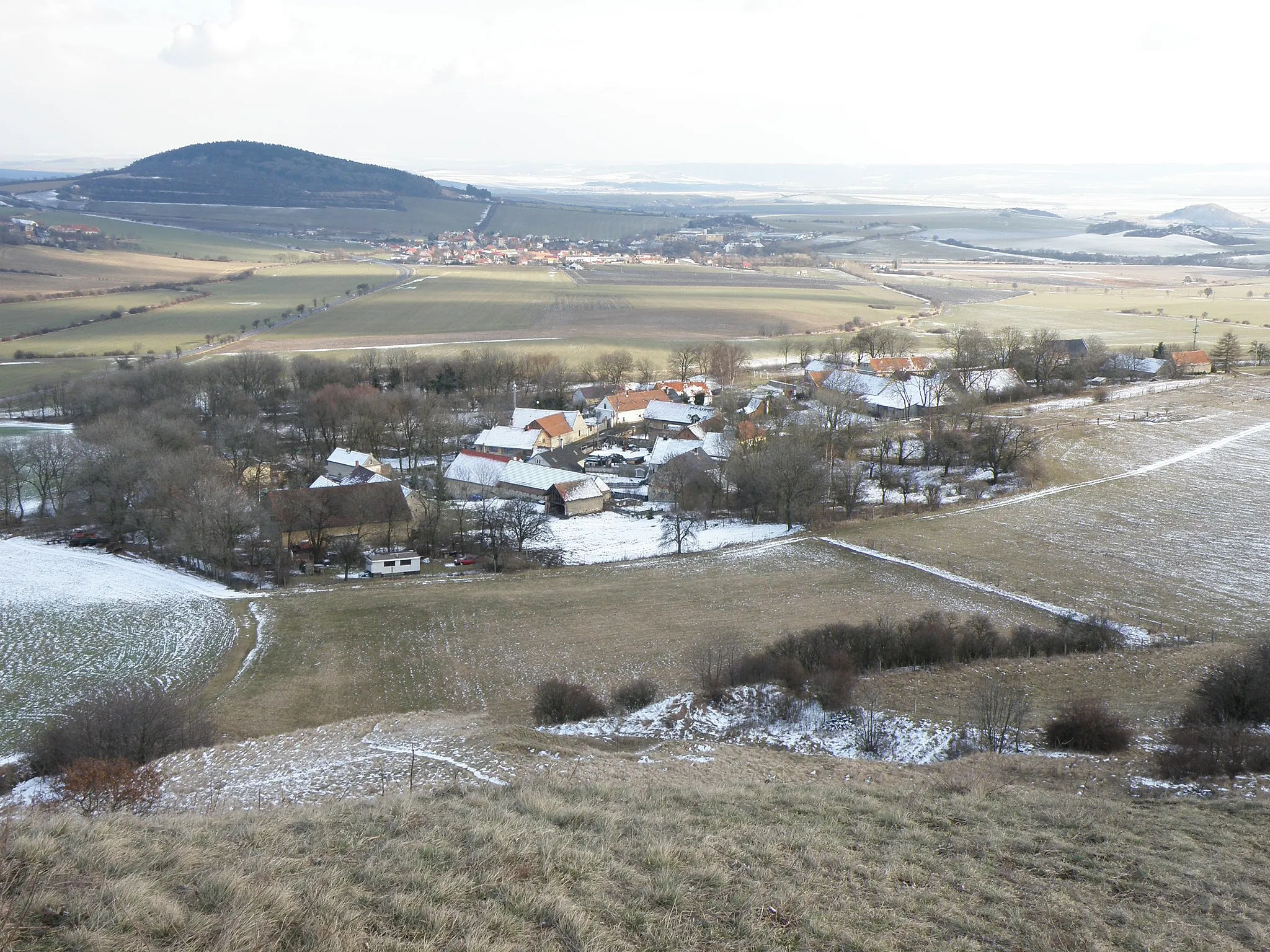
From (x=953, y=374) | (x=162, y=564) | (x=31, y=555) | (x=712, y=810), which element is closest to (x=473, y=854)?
(x=712, y=810)

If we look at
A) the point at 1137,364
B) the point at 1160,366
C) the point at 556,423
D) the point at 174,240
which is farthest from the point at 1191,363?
the point at 174,240

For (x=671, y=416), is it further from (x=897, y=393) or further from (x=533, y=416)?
(x=897, y=393)

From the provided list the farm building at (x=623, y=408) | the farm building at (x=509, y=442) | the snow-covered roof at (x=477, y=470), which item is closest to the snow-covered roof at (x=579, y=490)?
the snow-covered roof at (x=477, y=470)

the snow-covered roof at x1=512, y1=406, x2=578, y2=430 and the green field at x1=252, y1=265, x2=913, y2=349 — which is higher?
the green field at x1=252, y1=265, x2=913, y2=349

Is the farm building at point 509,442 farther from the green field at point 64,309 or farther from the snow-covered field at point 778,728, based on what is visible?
the green field at point 64,309

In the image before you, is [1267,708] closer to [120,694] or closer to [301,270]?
[120,694]

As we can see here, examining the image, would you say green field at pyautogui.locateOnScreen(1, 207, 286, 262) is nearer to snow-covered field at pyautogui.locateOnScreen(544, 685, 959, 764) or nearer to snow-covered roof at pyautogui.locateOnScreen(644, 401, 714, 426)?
snow-covered roof at pyautogui.locateOnScreen(644, 401, 714, 426)

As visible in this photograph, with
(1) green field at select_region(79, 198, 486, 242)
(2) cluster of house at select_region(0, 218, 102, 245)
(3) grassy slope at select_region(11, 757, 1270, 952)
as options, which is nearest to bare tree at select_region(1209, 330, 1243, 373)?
(3) grassy slope at select_region(11, 757, 1270, 952)
